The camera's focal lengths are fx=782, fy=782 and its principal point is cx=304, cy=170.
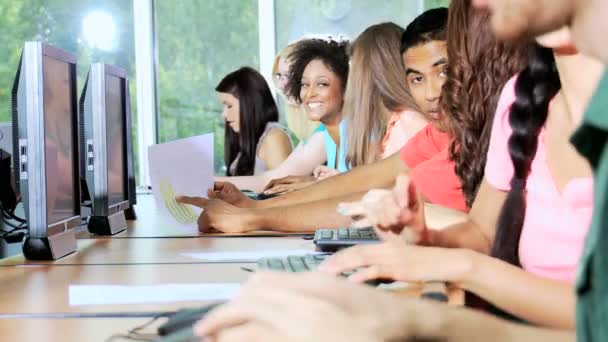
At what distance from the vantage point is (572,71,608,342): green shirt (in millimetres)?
412

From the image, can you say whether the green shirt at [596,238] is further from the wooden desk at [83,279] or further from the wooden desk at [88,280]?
the wooden desk at [83,279]

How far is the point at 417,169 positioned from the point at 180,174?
582 mm

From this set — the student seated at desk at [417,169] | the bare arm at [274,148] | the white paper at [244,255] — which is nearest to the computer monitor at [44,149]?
the white paper at [244,255]

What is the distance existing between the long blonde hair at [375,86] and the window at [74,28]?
8.98 feet

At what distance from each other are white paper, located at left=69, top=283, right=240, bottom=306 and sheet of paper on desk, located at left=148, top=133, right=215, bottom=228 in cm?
69

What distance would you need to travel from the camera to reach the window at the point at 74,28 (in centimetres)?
511

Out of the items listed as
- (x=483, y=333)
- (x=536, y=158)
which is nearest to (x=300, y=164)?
(x=536, y=158)

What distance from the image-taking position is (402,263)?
3.18ft

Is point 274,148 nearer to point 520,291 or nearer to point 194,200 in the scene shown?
point 194,200

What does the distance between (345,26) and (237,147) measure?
4.40ft

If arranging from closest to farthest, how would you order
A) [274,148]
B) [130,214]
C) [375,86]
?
[130,214]
[375,86]
[274,148]

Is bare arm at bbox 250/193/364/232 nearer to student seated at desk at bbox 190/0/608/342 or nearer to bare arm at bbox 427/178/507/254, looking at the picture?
bare arm at bbox 427/178/507/254

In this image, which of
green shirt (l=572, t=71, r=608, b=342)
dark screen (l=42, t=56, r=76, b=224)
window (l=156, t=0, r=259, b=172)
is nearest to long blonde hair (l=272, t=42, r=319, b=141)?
window (l=156, t=0, r=259, b=172)

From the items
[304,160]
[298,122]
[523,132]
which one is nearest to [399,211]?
[523,132]
